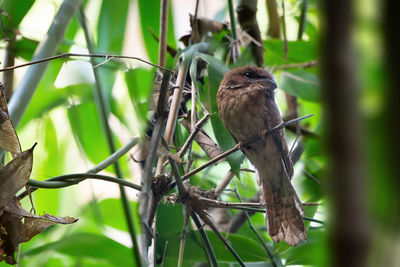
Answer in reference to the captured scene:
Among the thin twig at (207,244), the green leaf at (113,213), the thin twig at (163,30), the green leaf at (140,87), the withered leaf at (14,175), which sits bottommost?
the green leaf at (113,213)

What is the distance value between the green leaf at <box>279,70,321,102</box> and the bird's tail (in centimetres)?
59

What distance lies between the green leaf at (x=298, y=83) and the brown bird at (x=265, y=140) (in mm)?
280

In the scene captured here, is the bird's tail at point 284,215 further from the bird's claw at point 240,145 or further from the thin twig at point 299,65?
the thin twig at point 299,65

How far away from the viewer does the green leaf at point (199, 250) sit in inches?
38.5

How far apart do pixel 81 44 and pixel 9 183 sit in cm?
63

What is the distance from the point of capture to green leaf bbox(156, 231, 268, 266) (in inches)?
38.5

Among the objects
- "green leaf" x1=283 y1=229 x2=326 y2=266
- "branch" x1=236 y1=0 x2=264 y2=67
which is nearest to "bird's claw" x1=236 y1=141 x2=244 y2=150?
"green leaf" x1=283 y1=229 x2=326 y2=266

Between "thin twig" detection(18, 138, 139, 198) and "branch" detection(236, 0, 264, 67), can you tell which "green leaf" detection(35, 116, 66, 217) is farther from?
"branch" detection(236, 0, 264, 67)

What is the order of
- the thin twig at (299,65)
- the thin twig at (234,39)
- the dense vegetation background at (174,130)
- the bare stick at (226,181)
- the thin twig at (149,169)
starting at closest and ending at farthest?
the dense vegetation background at (174,130), the thin twig at (149,169), the bare stick at (226,181), the thin twig at (234,39), the thin twig at (299,65)

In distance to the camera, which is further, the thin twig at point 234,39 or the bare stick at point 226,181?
the thin twig at point 234,39

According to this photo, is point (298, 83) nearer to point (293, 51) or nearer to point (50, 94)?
point (293, 51)

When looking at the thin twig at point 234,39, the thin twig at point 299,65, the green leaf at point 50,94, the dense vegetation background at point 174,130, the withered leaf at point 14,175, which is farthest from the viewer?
the thin twig at point 299,65

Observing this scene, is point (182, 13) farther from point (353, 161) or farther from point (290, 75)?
point (353, 161)

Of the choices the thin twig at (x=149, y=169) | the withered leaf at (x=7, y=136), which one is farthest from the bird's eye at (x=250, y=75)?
the withered leaf at (x=7, y=136)
